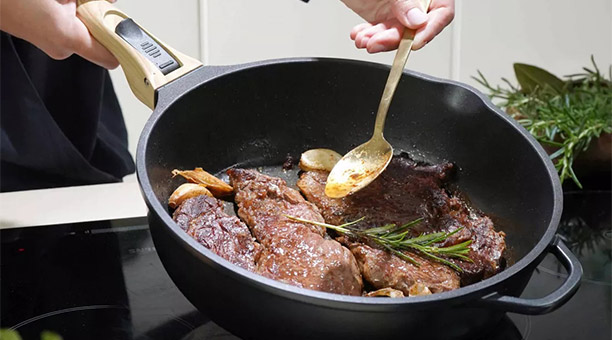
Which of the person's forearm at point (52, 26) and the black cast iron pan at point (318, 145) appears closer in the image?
the black cast iron pan at point (318, 145)

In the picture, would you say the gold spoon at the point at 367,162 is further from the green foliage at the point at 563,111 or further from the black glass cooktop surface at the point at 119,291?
the green foliage at the point at 563,111

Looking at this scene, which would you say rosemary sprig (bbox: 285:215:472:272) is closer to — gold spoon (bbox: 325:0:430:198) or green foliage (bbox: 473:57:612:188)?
gold spoon (bbox: 325:0:430:198)

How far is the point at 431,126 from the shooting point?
4.17ft

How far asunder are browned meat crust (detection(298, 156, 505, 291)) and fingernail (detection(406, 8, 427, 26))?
227 millimetres

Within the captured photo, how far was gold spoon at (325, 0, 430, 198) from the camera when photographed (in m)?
1.14

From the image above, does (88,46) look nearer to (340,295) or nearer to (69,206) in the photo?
(69,206)

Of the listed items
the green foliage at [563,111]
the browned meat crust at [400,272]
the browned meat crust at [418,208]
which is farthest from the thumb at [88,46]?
the green foliage at [563,111]

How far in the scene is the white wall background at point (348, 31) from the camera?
6.97 ft

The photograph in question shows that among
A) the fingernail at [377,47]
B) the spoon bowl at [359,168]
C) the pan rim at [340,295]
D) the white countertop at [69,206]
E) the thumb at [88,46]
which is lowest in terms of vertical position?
the white countertop at [69,206]

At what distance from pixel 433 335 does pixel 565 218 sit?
2.12 ft

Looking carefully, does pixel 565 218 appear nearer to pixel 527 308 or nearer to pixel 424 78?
pixel 424 78

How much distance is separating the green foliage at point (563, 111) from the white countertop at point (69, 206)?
0.75 meters

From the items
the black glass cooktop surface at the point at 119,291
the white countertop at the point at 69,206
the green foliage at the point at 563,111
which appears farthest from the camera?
the green foliage at the point at 563,111

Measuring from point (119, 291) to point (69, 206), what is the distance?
27 cm
